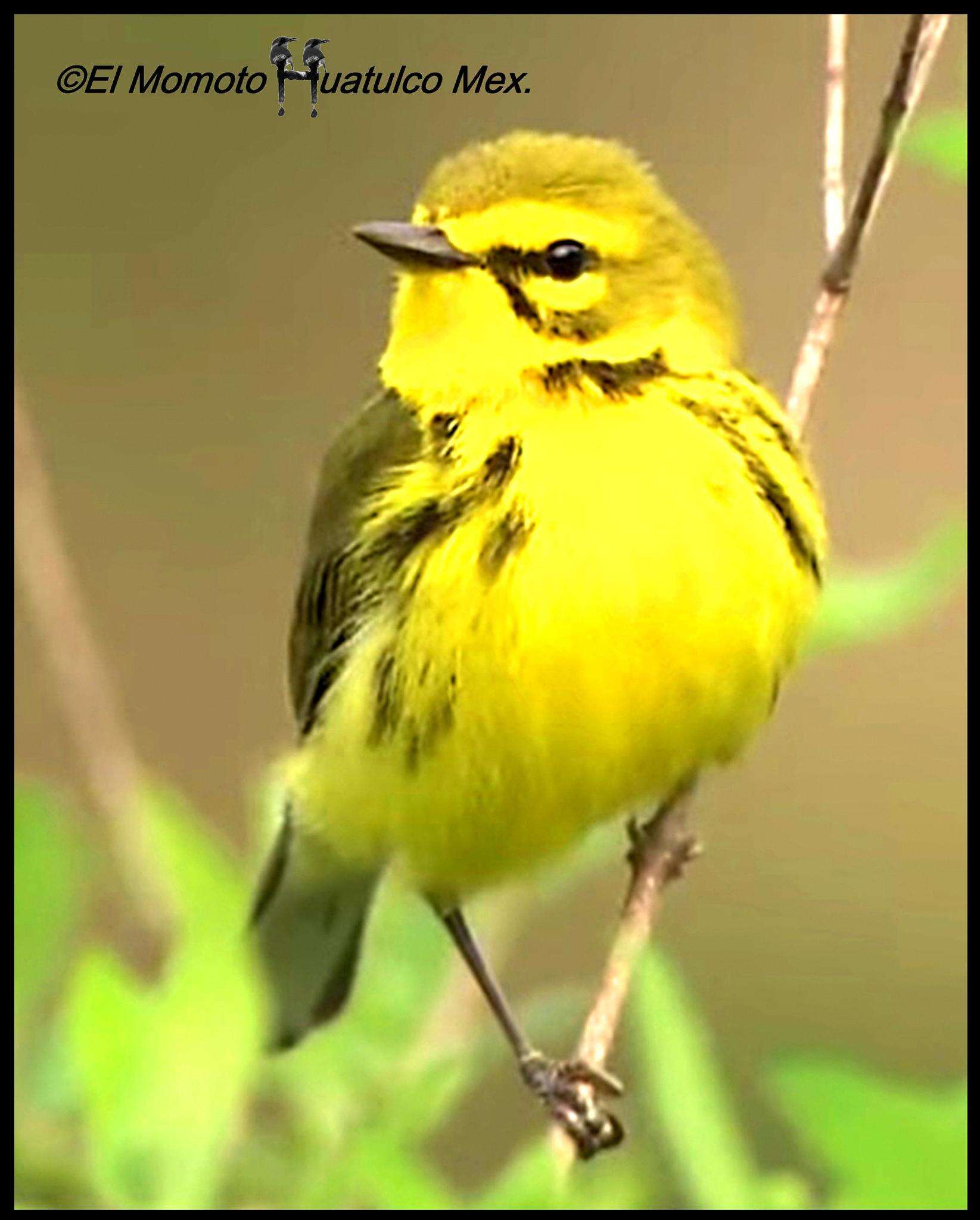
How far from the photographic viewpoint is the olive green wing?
3.48 metres

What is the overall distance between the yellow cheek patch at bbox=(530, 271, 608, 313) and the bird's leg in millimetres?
658

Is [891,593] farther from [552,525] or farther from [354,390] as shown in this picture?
[354,390]

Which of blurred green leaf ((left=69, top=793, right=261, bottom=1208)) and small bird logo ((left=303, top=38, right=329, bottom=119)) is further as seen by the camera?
small bird logo ((left=303, top=38, right=329, bottom=119))

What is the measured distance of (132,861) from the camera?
300 centimetres

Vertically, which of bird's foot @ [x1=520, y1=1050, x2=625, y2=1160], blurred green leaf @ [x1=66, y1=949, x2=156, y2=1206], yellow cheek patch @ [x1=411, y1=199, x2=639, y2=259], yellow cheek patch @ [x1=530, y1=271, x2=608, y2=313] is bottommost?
bird's foot @ [x1=520, y1=1050, x2=625, y2=1160]

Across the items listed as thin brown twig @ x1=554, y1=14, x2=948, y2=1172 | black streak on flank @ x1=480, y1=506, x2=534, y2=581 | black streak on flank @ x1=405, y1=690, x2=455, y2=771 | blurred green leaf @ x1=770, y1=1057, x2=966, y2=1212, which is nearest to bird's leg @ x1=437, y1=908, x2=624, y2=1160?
thin brown twig @ x1=554, y1=14, x2=948, y2=1172

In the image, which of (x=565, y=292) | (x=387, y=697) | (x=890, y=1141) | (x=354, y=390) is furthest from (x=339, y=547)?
(x=354, y=390)

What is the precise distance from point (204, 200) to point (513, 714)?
604 centimetres

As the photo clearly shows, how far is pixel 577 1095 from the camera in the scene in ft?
12.2

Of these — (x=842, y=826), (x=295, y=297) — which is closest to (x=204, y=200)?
(x=295, y=297)

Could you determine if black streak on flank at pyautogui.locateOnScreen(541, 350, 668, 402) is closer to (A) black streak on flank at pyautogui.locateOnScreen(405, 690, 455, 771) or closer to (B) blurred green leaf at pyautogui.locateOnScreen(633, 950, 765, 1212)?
(A) black streak on flank at pyautogui.locateOnScreen(405, 690, 455, 771)

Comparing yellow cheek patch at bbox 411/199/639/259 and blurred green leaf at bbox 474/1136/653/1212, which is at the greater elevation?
yellow cheek patch at bbox 411/199/639/259

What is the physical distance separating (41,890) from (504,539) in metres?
0.72

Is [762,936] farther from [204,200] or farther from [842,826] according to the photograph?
[204,200]
